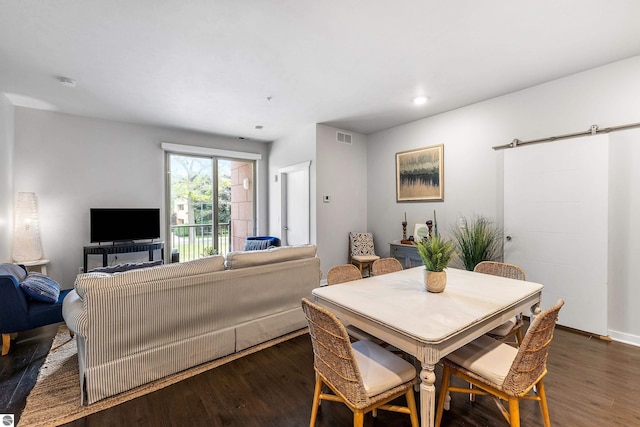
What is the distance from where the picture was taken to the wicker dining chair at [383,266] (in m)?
2.59

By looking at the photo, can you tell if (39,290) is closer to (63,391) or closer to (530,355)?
(63,391)

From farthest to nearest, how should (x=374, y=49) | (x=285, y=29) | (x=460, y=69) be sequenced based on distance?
(x=460, y=69) < (x=374, y=49) < (x=285, y=29)

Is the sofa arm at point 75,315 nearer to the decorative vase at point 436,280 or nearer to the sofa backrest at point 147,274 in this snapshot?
the sofa backrest at point 147,274

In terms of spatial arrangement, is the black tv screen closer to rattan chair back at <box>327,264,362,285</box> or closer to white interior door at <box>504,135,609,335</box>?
rattan chair back at <box>327,264,362,285</box>

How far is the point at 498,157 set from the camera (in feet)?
11.9

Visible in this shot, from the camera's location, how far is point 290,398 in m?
1.97

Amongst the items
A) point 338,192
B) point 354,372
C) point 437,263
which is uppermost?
point 338,192

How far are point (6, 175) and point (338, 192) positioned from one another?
455 cm

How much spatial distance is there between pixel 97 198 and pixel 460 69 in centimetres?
541

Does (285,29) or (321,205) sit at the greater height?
(285,29)

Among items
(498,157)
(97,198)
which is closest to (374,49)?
(498,157)

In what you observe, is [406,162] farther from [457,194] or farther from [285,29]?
[285,29]

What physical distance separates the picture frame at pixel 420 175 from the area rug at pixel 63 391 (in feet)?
10.6

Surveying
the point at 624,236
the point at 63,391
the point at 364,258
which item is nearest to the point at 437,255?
the point at 624,236
